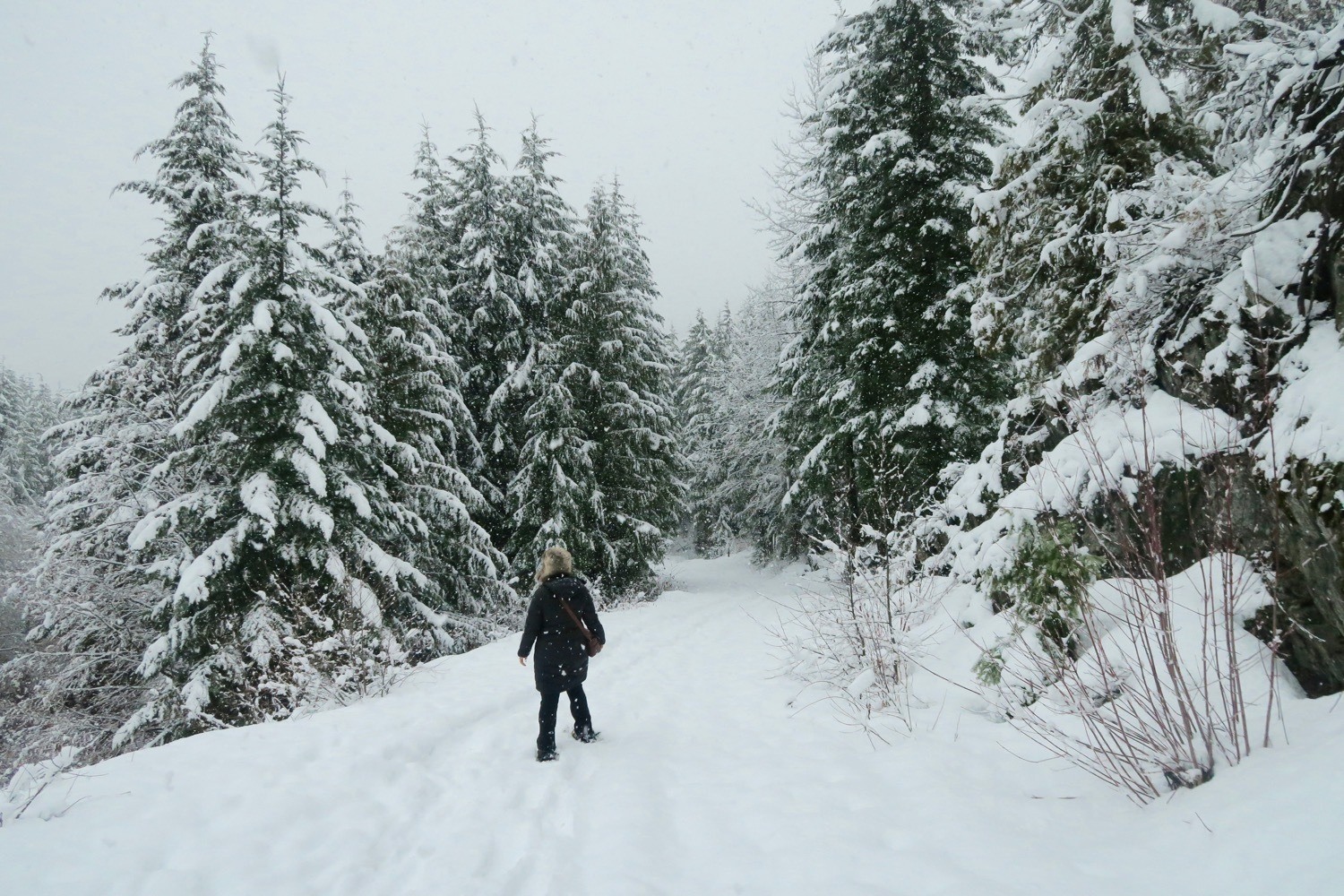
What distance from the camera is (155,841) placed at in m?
3.18

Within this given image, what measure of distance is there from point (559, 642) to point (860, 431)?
25.7ft

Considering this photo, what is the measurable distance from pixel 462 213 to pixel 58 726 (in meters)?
13.9

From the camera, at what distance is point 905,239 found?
10398 millimetres

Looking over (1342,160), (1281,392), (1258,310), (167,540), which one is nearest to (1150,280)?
(1342,160)

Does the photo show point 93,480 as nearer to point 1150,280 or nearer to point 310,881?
point 310,881

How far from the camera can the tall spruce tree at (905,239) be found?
9.99 meters

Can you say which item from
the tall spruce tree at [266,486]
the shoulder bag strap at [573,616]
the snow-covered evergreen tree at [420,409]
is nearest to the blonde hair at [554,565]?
the shoulder bag strap at [573,616]

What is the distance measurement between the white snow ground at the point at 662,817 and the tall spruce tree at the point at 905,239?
6018 millimetres

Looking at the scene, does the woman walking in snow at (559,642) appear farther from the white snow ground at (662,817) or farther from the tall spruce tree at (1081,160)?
the tall spruce tree at (1081,160)

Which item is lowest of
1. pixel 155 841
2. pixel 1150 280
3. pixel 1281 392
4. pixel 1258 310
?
pixel 155 841

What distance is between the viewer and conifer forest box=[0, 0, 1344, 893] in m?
3.19

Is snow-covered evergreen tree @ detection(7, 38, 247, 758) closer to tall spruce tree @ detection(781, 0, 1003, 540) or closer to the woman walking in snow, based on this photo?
the woman walking in snow

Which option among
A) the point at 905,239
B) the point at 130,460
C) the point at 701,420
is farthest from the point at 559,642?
the point at 701,420

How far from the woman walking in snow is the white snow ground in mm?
255
